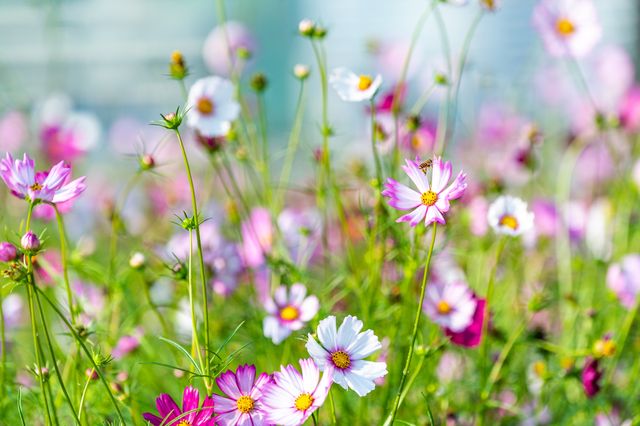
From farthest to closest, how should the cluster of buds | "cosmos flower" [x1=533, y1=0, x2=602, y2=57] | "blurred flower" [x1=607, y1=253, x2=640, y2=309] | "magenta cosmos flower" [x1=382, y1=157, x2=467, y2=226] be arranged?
"cosmos flower" [x1=533, y1=0, x2=602, y2=57] < "blurred flower" [x1=607, y1=253, x2=640, y2=309] < the cluster of buds < "magenta cosmos flower" [x1=382, y1=157, x2=467, y2=226]

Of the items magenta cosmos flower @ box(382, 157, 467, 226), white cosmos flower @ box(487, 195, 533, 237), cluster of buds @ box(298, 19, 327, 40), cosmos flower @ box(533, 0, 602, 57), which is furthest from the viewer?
cosmos flower @ box(533, 0, 602, 57)

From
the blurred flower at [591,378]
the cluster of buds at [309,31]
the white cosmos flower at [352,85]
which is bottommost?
the blurred flower at [591,378]

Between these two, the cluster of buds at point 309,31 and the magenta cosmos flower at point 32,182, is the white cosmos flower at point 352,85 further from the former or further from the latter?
the magenta cosmos flower at point 32,182

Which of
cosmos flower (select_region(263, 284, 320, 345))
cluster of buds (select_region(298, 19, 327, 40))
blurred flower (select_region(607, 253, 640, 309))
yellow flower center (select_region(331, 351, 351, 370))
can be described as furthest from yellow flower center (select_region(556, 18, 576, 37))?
yellow flower center (select_region(331, 351, 351, 370))

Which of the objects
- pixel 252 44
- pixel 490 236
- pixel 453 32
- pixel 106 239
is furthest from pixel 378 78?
pixel 453 32

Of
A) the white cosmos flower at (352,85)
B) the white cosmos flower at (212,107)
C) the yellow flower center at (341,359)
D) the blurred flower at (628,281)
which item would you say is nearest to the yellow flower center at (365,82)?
the white cosmos flower at (352,85)

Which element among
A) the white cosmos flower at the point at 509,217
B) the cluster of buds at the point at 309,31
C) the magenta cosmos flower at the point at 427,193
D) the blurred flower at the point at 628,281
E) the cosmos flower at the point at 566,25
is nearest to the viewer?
the magenta cosmos flower at the point at 427,193

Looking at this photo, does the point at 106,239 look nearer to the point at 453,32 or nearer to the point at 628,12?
the point at 453,32

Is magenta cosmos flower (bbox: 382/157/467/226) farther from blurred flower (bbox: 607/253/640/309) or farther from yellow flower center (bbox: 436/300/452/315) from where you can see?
blurred flower (bbox: 607/253/640/309)
